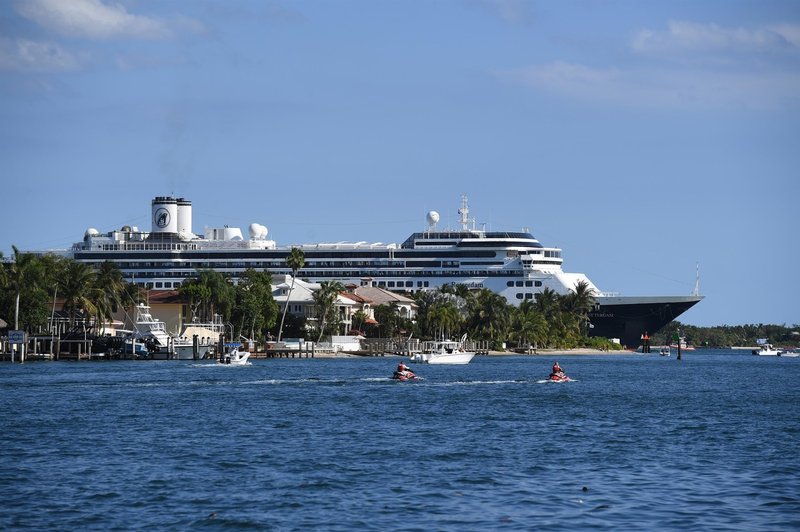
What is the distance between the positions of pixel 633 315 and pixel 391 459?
129826mm

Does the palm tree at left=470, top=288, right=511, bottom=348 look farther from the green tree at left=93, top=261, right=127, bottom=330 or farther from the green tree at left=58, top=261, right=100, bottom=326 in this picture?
the green tree at left=58, top=261, right=100, bottom=326

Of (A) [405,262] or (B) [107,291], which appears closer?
(B) [107,291]

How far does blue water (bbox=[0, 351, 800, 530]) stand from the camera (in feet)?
86.7

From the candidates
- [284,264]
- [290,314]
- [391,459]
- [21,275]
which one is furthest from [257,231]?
[391,459]

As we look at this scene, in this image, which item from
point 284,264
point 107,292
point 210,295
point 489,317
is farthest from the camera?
point 284,264

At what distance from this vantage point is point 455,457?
116 ft

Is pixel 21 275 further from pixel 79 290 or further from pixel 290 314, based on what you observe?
pixel 290 314

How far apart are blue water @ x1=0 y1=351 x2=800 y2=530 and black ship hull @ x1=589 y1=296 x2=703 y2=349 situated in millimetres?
91181

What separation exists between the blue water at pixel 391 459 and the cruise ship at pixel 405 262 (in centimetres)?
9622

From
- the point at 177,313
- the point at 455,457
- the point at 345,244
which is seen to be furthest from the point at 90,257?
the point at 455,457

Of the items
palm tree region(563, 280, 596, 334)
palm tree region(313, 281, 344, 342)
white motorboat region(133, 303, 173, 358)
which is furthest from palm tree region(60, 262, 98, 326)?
palm tree region(563, 280, 596, 334)

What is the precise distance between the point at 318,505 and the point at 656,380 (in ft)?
196

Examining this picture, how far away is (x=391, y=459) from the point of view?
3497 cm

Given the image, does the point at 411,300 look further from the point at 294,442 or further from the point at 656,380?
the point at 294,442
